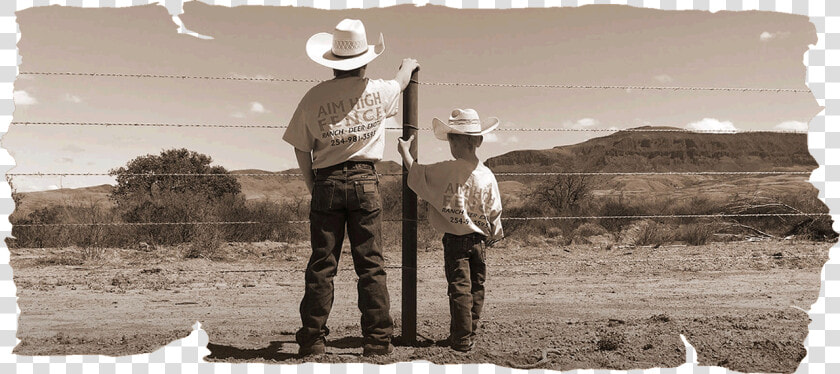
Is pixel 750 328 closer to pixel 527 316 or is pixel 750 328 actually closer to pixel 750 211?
pixel 527 316

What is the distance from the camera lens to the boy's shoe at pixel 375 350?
4152 mm

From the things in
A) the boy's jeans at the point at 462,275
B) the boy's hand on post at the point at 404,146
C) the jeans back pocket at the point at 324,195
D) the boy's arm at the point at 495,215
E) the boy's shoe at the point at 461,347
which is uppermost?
the boy's hand on post at the point at 404,146

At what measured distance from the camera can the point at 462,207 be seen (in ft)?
14.0

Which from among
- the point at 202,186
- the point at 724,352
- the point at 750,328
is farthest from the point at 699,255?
the point at 202,186

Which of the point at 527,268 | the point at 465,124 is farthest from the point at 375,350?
the point at 527,268

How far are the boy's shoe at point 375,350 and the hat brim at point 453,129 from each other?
1.22m

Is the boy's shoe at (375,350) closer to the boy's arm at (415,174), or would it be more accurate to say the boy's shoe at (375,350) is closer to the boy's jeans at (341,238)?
the boy's jeans at (341,238)

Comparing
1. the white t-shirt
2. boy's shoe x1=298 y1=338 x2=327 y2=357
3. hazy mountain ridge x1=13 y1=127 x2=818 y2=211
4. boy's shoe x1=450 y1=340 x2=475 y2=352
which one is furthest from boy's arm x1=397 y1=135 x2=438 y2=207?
hazy mountain ridge x1=13 y1=127 x2=818 y2=211

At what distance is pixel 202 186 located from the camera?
1161 centimetres

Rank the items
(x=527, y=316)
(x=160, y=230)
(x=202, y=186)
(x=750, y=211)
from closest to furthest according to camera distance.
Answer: (x=527, y=316), (x=160, y=230), (x=202, y=186), (x=750, y=211)

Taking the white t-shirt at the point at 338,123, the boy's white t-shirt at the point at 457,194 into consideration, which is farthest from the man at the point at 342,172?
the boy's white t-shirt at the point at 457,194

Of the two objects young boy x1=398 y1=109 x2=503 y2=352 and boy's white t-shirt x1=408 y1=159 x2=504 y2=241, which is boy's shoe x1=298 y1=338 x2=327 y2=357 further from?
boy's white t-shirt x1=408 y1=159 x2=504 y2=241

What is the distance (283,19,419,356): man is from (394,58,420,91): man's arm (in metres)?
0.23

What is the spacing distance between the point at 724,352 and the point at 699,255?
6.12 metres
